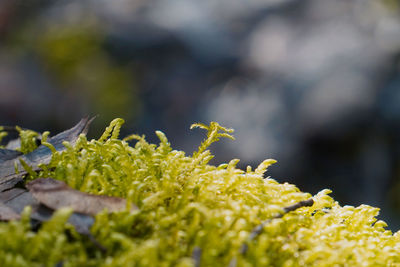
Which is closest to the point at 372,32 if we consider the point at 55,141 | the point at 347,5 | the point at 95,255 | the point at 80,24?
the point at 347,5

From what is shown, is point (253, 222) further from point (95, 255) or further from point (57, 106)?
point (57, 106)

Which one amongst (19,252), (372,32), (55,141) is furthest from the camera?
(372,32)

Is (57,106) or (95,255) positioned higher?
(57,106)

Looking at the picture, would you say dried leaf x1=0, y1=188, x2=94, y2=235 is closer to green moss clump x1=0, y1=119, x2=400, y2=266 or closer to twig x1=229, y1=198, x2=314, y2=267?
green moss clump x1=0, y1=119, x2=400, y2=266

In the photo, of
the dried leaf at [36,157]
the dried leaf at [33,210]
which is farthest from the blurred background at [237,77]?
the dried leaf at [33,210]

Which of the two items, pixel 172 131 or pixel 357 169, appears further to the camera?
pixel 172 131

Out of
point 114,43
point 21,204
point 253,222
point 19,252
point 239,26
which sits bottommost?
point 19,252

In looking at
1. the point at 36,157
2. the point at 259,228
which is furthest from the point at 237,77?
the point at 259,228

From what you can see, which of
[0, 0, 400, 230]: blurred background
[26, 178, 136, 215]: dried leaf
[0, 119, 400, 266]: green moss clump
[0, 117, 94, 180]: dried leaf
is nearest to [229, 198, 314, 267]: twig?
[0, 119, 400, 266]: green moss clump
